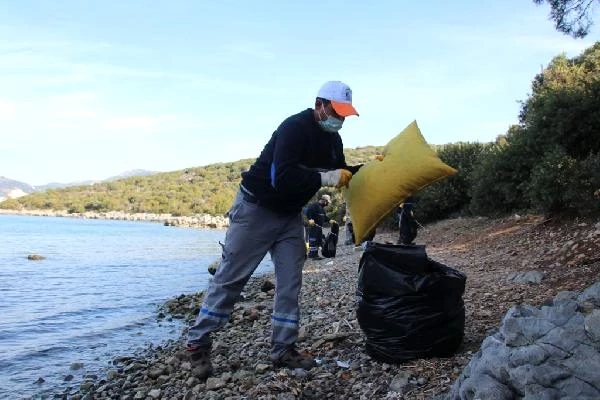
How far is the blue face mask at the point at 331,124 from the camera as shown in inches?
180

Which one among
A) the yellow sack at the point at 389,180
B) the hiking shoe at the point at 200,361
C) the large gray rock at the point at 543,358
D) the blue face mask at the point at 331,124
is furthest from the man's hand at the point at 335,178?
the hiking shoe at the point at 200,361

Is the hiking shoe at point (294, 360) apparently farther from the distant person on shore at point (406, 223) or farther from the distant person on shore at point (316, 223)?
the distant person on shore at point (316, 223)

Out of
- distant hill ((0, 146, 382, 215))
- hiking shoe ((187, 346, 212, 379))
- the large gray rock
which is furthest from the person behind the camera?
distant hill ((0, 146, 382, 215))

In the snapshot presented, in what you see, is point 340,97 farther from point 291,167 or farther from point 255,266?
point 255,266

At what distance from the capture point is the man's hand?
4.32 metres

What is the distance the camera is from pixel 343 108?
14.7ft

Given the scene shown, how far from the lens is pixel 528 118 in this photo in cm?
1533

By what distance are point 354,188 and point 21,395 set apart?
15.8ft

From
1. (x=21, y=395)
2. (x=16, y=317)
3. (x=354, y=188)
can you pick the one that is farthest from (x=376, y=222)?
(x=16, y=317)

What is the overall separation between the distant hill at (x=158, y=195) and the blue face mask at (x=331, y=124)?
4094 inches

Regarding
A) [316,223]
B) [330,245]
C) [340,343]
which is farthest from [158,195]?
[340,343]

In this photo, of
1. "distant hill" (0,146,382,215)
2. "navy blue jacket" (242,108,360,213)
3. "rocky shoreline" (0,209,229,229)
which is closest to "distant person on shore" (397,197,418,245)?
"navy blue jacket" (242,108,360,213)

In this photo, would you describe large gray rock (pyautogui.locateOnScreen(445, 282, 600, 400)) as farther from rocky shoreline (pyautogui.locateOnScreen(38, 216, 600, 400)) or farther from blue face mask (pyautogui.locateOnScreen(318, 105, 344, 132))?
blue face mask (pyautogui.locateOnScreen(318, 105, 344, 132))

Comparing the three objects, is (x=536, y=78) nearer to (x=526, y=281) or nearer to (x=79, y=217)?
(x=526, y=281)
